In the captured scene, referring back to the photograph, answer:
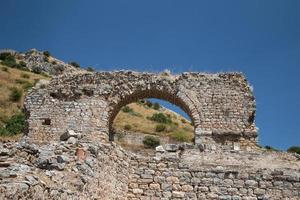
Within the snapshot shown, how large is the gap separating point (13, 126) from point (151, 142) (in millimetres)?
10928

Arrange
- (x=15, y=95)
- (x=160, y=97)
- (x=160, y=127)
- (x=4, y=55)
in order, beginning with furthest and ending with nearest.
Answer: (x=4, y=55)
(x=15, y=95)
(x=160, y=127)
(x=160, y=97)

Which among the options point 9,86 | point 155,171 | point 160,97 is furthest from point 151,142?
point 155,171

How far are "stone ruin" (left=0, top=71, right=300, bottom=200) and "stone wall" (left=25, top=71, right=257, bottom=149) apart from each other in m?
0.04

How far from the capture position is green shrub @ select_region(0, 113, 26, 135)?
101 ft

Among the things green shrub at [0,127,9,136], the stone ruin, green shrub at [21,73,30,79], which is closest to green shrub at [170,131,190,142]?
green shrub at [0,127,9,136]

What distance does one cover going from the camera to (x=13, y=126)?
32.6 meters

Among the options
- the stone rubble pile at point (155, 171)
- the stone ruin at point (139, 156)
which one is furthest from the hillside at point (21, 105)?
the stone rubble pile at point (155, 171)

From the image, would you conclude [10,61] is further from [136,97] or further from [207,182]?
[207,182]

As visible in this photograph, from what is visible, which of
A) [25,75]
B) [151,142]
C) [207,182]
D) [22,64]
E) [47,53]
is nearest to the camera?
[207,182]

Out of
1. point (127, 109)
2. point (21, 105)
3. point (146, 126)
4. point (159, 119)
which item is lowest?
point (146, 126)

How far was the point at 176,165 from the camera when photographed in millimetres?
8727

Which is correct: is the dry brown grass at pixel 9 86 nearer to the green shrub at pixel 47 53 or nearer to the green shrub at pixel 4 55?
the green shrub at pixel 4 55

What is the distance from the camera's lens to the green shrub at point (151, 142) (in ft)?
106

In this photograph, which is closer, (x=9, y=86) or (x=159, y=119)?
(x=159, y=119)
